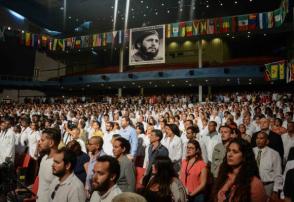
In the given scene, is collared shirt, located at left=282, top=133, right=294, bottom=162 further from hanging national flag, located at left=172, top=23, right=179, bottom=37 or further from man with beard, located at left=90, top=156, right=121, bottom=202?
hanging national flag, located at left=172, top=23, right=179, bottom=37

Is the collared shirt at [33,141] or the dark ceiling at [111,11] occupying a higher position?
the dark ceiling at [111,11]

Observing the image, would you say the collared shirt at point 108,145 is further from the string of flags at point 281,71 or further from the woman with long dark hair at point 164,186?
the string of flags at point 281,71

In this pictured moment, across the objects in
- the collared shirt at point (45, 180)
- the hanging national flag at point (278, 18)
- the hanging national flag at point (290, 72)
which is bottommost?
the collared shirt at point (45, 180)

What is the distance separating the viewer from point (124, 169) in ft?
12.0

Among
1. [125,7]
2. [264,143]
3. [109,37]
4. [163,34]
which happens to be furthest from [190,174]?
[125,7]

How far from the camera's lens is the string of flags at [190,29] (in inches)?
813

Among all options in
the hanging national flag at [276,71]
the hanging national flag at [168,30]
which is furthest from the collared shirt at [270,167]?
the hanging national flag at [168,30]

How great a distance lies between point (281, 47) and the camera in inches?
1120

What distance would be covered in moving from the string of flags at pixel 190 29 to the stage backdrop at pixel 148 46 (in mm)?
1904

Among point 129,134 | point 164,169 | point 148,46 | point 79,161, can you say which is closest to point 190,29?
point 148,46

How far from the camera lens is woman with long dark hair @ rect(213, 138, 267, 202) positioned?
2350 mm

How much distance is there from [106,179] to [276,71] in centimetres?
1565

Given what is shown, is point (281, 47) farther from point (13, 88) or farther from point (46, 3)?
point (13, 88)

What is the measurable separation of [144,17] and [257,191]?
94.3ft
